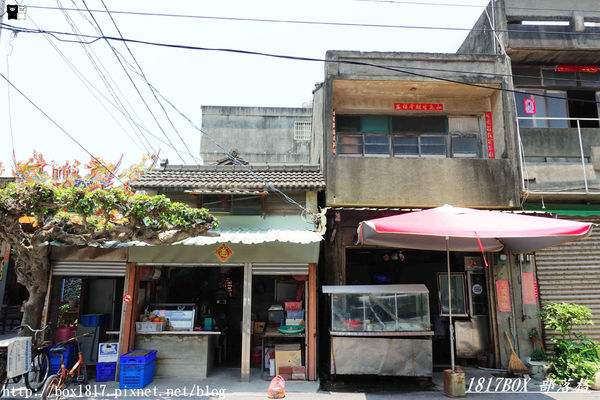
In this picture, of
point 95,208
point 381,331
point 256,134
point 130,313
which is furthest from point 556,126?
point 256,134

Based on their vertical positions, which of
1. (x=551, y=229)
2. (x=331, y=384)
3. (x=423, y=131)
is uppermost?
(x=423, y=131)

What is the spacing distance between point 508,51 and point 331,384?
33.7 ft

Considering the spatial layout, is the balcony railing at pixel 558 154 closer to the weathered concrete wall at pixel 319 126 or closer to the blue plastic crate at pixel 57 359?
the weathered concrete wall at pixel 319 126

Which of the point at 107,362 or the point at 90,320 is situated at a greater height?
the point at 90,320

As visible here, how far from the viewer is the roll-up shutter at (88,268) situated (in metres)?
9.24

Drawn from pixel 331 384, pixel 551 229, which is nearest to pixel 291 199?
pixel 331 384

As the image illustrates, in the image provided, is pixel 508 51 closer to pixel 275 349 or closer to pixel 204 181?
pixel 204 181

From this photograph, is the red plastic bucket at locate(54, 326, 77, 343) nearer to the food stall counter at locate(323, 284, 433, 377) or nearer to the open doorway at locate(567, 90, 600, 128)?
the food stall counter at locate(323, 284, 433, 377)

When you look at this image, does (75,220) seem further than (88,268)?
No

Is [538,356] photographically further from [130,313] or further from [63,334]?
[63,334]

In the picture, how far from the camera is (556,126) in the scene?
11.6 meters

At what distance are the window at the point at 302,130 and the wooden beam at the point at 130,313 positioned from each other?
53.4 feet

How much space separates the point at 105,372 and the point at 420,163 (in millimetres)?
9392

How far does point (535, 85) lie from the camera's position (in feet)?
38.1
